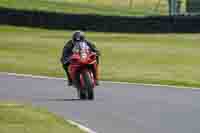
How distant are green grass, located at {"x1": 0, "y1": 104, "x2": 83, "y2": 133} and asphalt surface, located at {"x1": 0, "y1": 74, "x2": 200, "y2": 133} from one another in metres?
0.59

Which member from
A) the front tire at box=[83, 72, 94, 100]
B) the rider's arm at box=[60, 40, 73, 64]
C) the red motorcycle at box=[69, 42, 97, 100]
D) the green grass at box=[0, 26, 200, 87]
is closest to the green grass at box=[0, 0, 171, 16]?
the green grass at box=[0, 26, 200, 87]

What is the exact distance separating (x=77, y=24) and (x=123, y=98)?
1036 inches

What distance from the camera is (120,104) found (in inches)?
663

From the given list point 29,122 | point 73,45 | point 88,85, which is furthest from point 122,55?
point 29,122

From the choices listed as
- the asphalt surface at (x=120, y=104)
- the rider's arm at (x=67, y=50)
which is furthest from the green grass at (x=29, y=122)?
the rider's arm at (x=67, y=50)

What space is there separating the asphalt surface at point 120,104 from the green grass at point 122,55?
293cm

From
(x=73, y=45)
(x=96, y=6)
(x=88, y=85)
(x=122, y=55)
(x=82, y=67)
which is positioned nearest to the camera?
(x=88, y=85)

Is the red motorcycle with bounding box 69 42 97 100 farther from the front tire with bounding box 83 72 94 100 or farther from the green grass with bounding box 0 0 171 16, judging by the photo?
the green grass with bounding box 0 0 171 16

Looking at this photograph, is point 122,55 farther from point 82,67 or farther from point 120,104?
point 120,104

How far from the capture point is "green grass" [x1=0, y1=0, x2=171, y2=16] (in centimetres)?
5553

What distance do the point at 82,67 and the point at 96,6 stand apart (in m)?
44.4

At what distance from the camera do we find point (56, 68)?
29.0 meters

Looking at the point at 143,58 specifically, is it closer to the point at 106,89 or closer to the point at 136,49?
the point at 136,49

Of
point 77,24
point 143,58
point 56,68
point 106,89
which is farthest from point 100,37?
point 106,89
